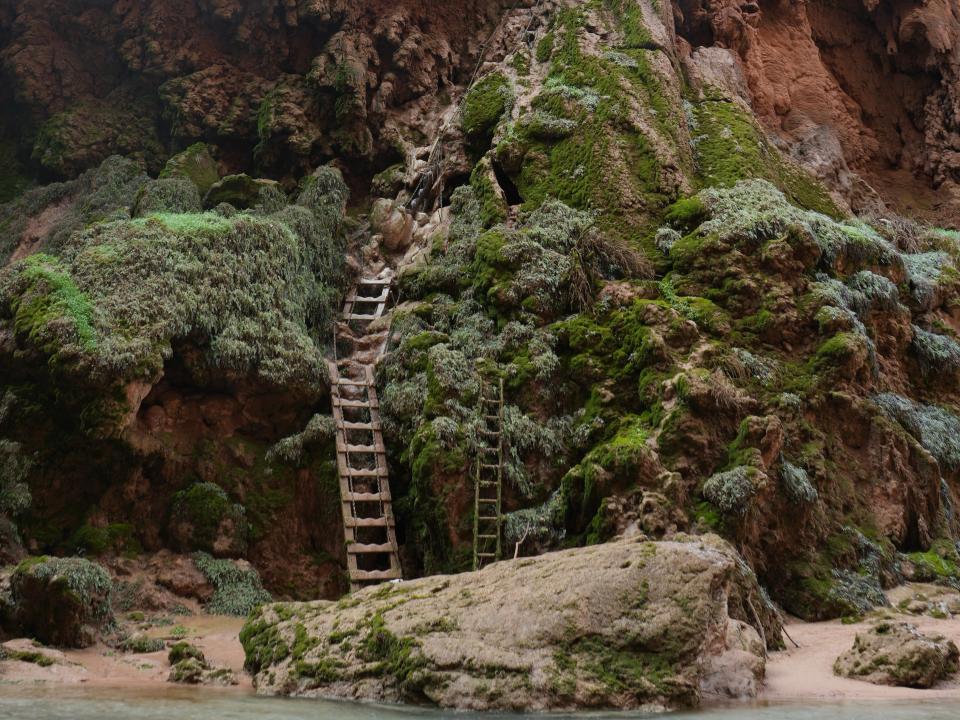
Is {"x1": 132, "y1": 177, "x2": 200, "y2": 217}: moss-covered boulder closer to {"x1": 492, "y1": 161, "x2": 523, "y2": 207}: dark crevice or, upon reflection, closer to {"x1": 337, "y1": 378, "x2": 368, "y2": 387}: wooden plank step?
{"x1": 337, "y1": 378, "x2": 368, "y2": 387}: wooden plank step

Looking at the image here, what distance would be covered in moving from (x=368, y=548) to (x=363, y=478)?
1.32m

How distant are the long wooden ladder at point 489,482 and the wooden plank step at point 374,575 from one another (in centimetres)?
127

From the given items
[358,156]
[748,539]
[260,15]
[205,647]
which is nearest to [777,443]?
[748,539]

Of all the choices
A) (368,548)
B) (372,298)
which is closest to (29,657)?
(368,548)

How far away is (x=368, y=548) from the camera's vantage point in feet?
40.0

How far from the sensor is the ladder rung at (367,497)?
12641 millimetres

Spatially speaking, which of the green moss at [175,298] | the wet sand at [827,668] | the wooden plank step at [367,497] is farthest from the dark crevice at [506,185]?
the wet sand at [827,668]

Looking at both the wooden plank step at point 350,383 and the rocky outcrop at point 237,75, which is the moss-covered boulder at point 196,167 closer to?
the rocky outcrop at point 237,75

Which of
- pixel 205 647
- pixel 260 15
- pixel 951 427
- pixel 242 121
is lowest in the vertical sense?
pixel 205 647

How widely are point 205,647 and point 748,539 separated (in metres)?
6.64

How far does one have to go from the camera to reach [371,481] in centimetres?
1322

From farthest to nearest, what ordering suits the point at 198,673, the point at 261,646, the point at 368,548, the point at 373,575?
the point at 368,548 → the point at 373,575 → the point at 261,646 → the point at 198,673

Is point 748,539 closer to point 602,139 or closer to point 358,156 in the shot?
point 602,139

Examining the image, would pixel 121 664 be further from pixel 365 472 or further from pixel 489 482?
pixel 489 482
